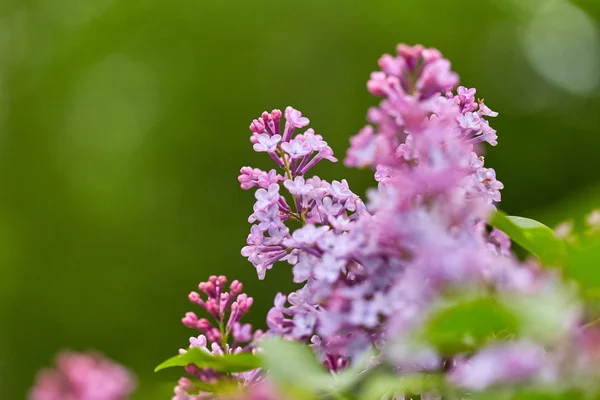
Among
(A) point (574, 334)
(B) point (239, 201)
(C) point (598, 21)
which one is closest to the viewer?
(A) point (574, 334)

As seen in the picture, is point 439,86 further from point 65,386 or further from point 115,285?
point 115,285

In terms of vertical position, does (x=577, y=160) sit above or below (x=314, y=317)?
above

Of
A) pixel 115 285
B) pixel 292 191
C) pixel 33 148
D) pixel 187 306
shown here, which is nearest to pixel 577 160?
pixel 187 306

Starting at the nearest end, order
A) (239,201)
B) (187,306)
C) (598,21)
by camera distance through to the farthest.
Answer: (187,306) → (239,201) → (598,21)

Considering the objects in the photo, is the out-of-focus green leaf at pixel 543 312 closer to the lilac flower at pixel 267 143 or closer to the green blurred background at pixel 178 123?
the lilac flower at pixel 267 143

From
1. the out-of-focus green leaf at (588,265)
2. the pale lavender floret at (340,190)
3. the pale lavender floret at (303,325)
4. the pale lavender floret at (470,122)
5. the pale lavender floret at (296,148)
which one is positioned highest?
the pale lavender floret at (470,122)

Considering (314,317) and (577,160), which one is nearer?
(314,317)

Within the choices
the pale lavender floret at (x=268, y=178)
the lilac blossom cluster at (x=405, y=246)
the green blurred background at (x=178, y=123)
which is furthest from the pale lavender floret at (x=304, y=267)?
the green blurred background at (x=178, y=123)

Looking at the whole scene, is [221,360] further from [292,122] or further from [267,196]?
[292,122]
